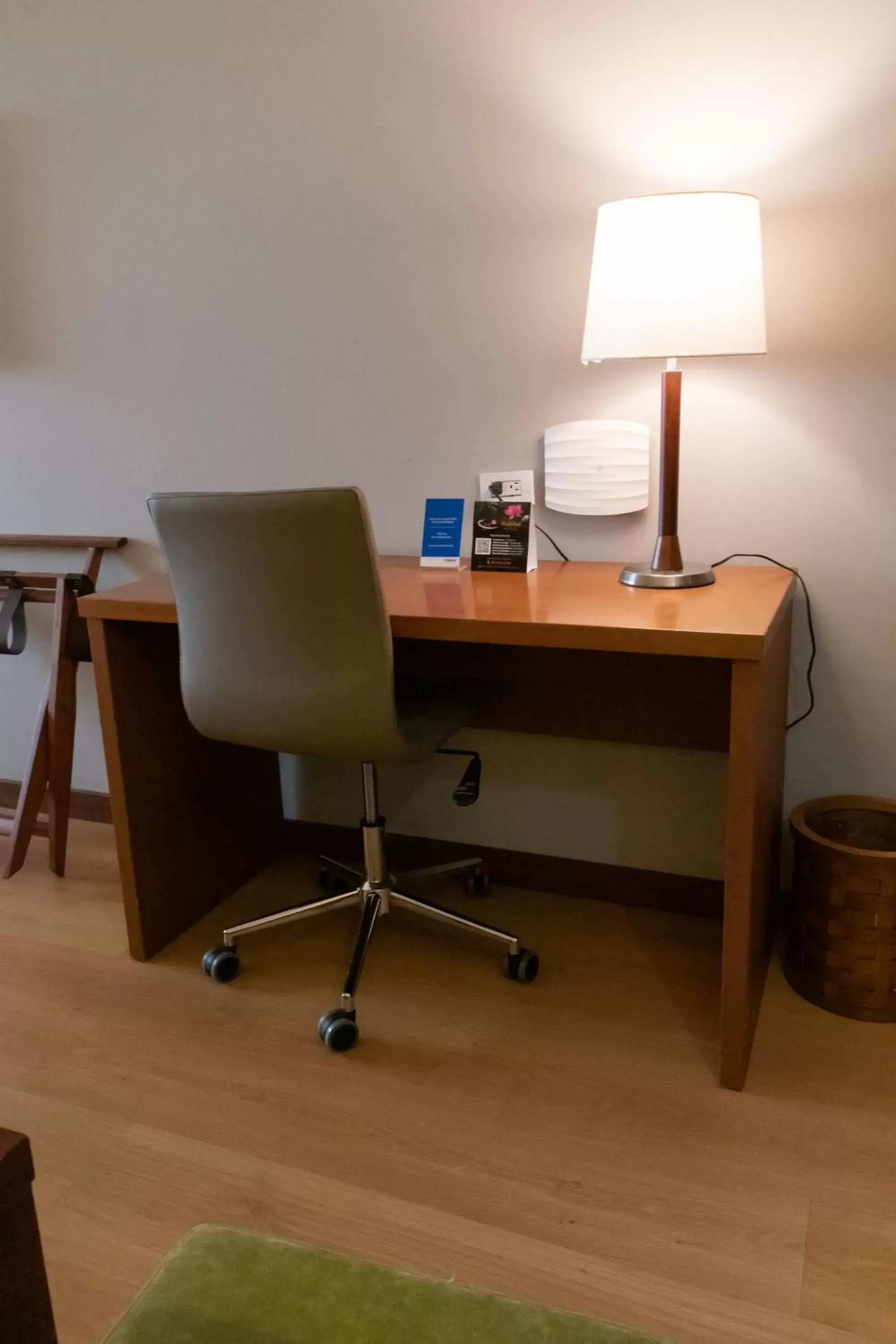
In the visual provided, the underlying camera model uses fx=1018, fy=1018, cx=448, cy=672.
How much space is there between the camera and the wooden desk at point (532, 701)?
153 cm

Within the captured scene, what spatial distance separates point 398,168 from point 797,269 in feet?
2.66

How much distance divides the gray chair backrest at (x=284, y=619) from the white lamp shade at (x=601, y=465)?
0.60 metres

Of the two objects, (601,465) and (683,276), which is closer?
(683,276)

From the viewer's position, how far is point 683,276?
1.58m

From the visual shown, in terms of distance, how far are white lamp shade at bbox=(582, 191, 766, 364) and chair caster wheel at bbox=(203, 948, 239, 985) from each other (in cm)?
132

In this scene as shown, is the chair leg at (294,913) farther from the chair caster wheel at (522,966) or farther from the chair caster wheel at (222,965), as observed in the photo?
the chair caster wheel at (522,966)

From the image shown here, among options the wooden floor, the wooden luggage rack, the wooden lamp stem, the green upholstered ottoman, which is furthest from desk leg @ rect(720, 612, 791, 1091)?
the wooden luggage rack

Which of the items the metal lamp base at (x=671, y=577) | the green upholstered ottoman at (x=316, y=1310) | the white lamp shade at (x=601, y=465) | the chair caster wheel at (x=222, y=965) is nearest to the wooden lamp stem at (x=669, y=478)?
the metal lamp base at (x=671, y=577)

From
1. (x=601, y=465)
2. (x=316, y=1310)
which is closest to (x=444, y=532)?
(x=601, y=465)

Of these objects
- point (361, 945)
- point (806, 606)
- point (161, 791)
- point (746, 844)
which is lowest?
point (361, 945)

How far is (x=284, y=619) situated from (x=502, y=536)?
56cm

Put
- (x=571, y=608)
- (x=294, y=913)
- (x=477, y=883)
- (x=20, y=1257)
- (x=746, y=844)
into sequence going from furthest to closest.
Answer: (x=477, y=883)
(x=294, y=913)
(x=571, y=608)
(x=746, y=844)
(x=20, y=1257)

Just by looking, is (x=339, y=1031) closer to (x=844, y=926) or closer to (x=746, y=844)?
(x=746, y=844)

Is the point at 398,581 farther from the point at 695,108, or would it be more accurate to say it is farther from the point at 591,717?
the point at 695,108
